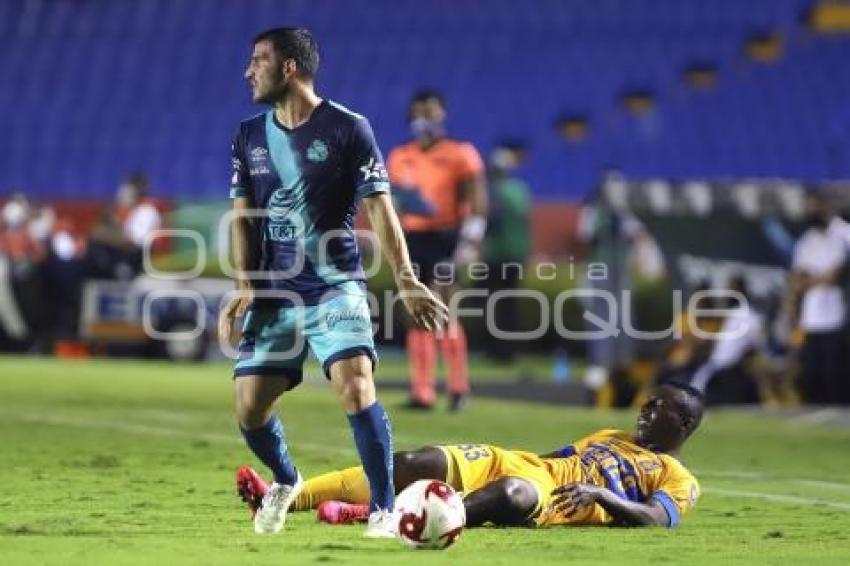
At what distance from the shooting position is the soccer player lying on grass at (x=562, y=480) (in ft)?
25.2

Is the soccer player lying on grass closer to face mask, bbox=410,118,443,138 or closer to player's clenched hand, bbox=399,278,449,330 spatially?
player's clenched hand, bbox=399,278,449,330

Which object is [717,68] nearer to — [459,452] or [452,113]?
[452,113]

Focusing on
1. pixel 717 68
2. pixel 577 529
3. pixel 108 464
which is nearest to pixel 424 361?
pixel 108 464

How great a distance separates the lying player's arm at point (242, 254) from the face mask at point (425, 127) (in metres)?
8.21

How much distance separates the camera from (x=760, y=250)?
18.1m

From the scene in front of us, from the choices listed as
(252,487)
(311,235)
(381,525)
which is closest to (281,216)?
(311,235)

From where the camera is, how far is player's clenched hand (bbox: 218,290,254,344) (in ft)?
25.0

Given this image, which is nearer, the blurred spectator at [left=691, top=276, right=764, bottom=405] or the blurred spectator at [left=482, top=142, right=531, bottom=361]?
the blurred spectator at [left=691, top=276, right=764, bottom=405]

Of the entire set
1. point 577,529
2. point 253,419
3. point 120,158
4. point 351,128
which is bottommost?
point 577,529

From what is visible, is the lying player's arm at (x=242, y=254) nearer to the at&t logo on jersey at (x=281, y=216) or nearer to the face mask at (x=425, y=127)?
the at&t logo on jersey at (x=281, y=216)

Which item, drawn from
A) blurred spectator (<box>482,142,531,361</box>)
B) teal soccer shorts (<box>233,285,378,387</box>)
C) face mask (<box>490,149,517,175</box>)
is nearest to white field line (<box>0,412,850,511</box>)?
teal soccer shorts (<box>233,285,378,387</box>)

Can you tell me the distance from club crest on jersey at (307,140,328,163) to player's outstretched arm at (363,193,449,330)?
241 millimetres

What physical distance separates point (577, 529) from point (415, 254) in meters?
7.62

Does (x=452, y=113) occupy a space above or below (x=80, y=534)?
above
